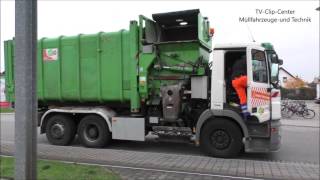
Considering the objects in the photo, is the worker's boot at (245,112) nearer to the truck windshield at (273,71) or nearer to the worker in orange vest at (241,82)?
the worker in orange vest at (241,82)

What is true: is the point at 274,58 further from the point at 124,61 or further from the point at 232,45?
the point at 124,61

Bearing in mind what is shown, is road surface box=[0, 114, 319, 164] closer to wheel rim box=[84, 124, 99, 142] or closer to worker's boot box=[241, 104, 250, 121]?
wheel rim box=[84, 124, 99, 142]

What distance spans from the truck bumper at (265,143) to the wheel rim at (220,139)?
451mm

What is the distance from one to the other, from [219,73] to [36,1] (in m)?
6.45

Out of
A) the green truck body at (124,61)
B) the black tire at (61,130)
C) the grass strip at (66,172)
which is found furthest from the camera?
the black tire at (61,130)

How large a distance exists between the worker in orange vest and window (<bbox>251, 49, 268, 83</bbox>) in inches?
8.2

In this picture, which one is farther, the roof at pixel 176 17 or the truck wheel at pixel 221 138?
the roof at pixel 176 17

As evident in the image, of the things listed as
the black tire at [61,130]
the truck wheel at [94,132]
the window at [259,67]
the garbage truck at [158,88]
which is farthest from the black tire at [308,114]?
the black tire at [61,130]

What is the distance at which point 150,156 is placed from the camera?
9539 millimetres

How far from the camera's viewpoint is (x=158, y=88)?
1056cm

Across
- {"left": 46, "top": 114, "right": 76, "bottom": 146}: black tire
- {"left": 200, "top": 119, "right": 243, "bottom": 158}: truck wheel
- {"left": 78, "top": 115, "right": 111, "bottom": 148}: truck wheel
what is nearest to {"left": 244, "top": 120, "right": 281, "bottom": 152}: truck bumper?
{"left": 200, "top": 119, "right": 243, "bottom": 158}: truck wheel

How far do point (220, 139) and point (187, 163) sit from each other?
1.36 metres

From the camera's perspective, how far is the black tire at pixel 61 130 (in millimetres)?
11555

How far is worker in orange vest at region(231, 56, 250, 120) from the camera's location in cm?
925
